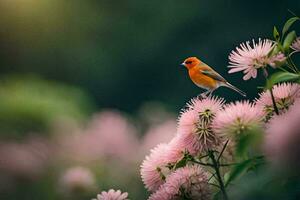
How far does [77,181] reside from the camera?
153 centimetres

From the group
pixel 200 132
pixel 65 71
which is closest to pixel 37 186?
pixel 200 132

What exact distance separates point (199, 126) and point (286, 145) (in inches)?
8.7

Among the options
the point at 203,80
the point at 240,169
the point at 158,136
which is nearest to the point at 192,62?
the point at 203,80

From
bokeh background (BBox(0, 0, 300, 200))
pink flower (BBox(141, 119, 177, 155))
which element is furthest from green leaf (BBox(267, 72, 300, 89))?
bokeh background (BBox(0, 0, 300, 200))

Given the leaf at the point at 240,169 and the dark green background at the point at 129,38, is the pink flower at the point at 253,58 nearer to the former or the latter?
the leaf at the point at 240,169

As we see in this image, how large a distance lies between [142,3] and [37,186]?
5916 millimetres

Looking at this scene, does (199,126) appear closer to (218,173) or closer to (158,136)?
(218,173)

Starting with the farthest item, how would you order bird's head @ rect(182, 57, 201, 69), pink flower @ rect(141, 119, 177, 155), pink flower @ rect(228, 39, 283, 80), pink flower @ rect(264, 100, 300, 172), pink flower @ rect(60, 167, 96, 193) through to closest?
1. pink flower @ rect(141, 119, 177, 155)
2. pink flower @ rect(60, 167, 96, 193)
3. bird's head @ rect(182, 57, 201, 69)
4. pink flower @ rect(228, 39, 283, 80)
5. pink flower @ rect(264, 100, 300, 172)

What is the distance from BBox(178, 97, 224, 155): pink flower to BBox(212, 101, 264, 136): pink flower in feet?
0.05

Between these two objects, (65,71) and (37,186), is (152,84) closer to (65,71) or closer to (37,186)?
(65,71)

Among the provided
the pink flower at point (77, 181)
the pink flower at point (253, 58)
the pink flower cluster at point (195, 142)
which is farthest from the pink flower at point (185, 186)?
the pink flower at point (77, 181)

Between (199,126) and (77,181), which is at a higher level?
(77,181)

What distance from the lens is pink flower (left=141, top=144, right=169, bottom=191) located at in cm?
66

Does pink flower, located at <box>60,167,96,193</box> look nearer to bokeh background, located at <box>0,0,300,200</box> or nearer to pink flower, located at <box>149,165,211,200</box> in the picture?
pink flower, located at <box>149,165,211,200</box>
